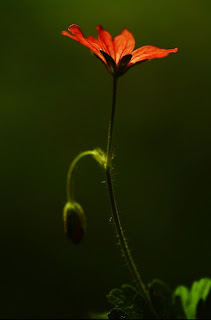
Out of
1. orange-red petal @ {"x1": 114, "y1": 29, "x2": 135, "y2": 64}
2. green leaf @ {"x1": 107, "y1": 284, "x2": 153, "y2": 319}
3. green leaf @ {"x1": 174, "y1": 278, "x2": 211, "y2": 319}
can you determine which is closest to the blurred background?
green leaf @ {"x1": 174, "y1": 278, "x2": 211, "y2": 319}

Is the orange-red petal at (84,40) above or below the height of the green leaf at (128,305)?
above

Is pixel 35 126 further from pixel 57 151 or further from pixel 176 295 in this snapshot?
pixel 176 295

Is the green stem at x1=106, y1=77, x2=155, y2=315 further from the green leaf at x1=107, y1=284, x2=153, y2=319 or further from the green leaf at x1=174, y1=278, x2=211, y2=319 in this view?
the green leaf at x1=174, y1=278, x2=211, y2=319

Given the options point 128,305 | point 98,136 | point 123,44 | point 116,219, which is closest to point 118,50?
point 123,44

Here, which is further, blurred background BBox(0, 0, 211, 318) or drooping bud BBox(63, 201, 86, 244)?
blurred background BBox(0, 0, 211, 318)

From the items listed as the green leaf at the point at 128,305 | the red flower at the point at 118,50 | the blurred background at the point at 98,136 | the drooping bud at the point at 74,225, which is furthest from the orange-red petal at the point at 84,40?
the blurred background at the point at 98,136

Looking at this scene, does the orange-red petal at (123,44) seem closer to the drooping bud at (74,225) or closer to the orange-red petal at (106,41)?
the orange-red petal at (106,41)

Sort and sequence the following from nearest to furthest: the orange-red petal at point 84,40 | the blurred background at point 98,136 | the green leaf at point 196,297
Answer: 1. the orange-red petal at point 84,40
2. the green leaf at point 196,297
3. the blurred background at point 98,136
